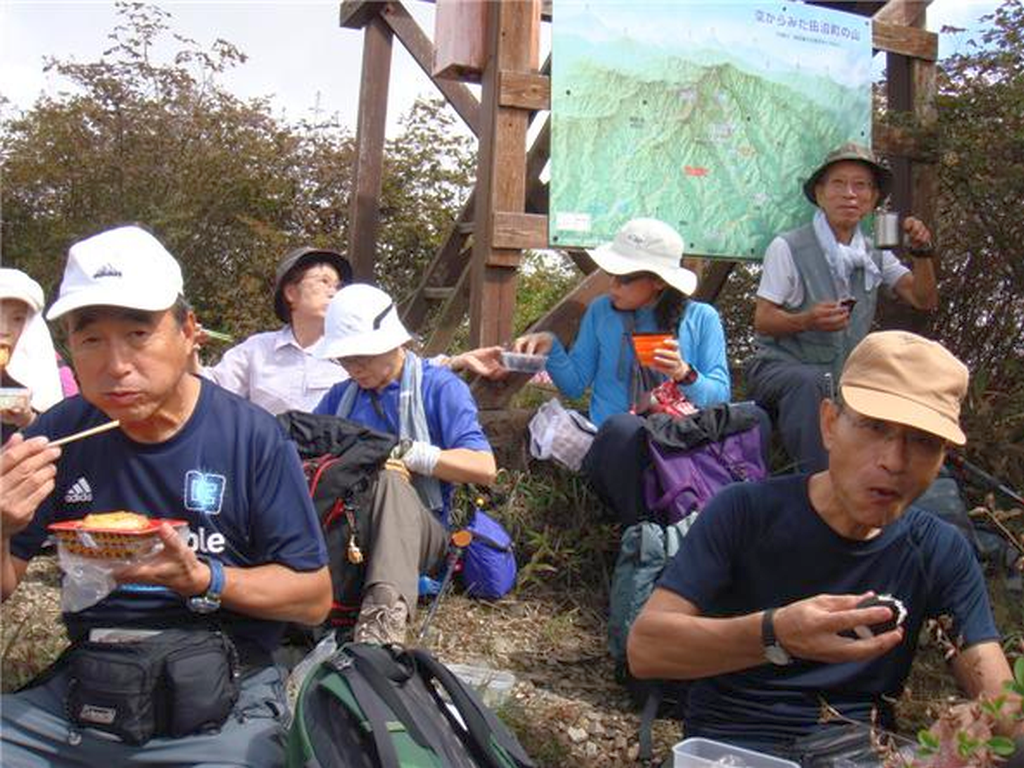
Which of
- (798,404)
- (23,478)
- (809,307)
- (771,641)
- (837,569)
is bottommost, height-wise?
(771,641)

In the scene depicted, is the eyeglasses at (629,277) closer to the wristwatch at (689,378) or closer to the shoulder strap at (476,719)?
the wristwatch at (689,378)

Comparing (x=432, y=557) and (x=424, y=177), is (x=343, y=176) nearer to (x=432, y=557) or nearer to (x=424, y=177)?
(x=424, y=177)

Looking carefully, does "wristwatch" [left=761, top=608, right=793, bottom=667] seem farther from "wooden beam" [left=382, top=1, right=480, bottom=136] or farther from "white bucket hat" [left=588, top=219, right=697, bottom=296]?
"wooden beam" [left=382, top=1, right=480, bottom=136]

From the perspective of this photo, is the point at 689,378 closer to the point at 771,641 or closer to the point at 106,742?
the point at 771,641

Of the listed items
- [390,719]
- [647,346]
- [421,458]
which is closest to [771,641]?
[390,719]

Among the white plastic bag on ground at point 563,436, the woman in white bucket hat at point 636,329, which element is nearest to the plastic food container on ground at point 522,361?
the woman in white bucket hat at point 636,329

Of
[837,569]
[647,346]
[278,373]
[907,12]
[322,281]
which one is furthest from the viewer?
[907,12]

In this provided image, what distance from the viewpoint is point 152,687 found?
2.33m

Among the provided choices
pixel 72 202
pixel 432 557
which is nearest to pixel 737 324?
pixel 432 557

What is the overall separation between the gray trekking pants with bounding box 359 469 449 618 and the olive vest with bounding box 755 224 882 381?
6.58 ft

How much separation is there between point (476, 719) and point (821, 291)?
3.47 metres

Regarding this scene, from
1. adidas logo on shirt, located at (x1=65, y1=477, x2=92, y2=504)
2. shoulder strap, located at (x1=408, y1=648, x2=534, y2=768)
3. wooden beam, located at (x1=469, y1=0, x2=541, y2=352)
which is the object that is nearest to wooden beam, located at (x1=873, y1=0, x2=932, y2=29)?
wooden beam, located at (x1=469, y1=0, x2=541, y2=352)

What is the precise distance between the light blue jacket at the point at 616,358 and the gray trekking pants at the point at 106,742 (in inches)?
108

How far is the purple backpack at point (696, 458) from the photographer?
4297 millimetres
